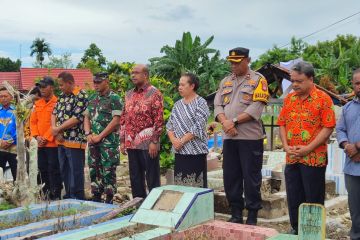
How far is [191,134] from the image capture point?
5559mm

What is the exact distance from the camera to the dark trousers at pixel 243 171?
5.05 metres

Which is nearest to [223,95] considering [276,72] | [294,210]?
[294,210]

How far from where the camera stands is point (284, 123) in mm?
4844

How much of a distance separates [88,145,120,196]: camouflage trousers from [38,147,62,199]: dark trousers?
0.74 m

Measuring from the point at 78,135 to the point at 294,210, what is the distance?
9.95 ft

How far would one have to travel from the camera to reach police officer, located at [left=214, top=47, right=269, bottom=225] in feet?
16.6

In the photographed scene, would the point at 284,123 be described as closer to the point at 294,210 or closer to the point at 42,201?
the point at 294,210

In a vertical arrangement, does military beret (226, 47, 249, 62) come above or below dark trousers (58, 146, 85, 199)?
above

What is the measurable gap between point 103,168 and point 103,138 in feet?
1.22

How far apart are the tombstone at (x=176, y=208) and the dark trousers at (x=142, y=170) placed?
1.42 metres

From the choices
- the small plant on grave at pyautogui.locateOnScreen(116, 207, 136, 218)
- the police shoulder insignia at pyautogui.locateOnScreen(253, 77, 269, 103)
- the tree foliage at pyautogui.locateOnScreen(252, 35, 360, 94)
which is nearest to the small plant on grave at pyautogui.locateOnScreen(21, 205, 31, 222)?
the small plant on grave at pyautogui.locateOnScreen(116, 207, 136, 218)

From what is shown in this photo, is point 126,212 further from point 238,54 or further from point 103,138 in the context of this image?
point 238,54

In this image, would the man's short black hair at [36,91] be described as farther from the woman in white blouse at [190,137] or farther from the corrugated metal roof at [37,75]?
the corrugated metal roof at [37,75]

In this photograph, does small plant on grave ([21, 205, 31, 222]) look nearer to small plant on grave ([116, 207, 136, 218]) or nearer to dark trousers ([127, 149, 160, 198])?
small plant on grave ([116, 207, 136, 218])
